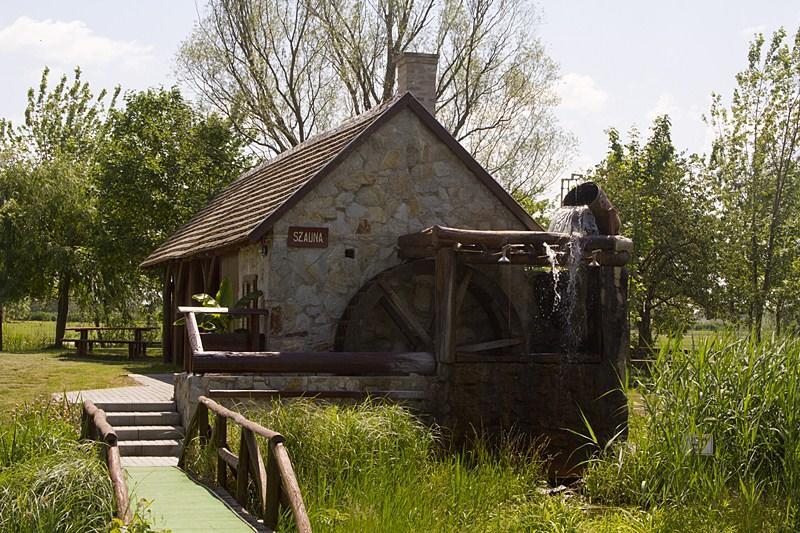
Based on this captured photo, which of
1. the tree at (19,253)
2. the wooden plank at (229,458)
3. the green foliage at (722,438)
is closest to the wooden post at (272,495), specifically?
the wooden plank at (229,458)

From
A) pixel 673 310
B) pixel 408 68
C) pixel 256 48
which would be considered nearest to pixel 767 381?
pixel 408 68

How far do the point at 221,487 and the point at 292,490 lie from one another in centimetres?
238

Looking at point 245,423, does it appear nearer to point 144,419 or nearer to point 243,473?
point 243,473

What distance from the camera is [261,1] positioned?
27797mm

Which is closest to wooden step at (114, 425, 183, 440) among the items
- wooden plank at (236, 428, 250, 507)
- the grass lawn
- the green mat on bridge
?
the grass lawn

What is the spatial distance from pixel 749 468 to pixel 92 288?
2193 cm

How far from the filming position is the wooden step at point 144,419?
40.3 feet

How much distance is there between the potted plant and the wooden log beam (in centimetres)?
138

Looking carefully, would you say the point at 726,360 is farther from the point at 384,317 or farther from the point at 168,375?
the point at 168,375

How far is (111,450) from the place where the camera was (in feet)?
22.2

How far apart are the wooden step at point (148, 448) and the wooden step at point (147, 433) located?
0.21 metres

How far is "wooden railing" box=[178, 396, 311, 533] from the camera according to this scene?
6.64 metres

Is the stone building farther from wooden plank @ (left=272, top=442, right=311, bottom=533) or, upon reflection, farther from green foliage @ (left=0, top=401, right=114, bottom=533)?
green foliage @ (left=0, top=401, right=114, bottom=533)

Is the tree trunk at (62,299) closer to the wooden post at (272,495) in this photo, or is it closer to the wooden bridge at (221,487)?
the wooden bridge at (221,487)
